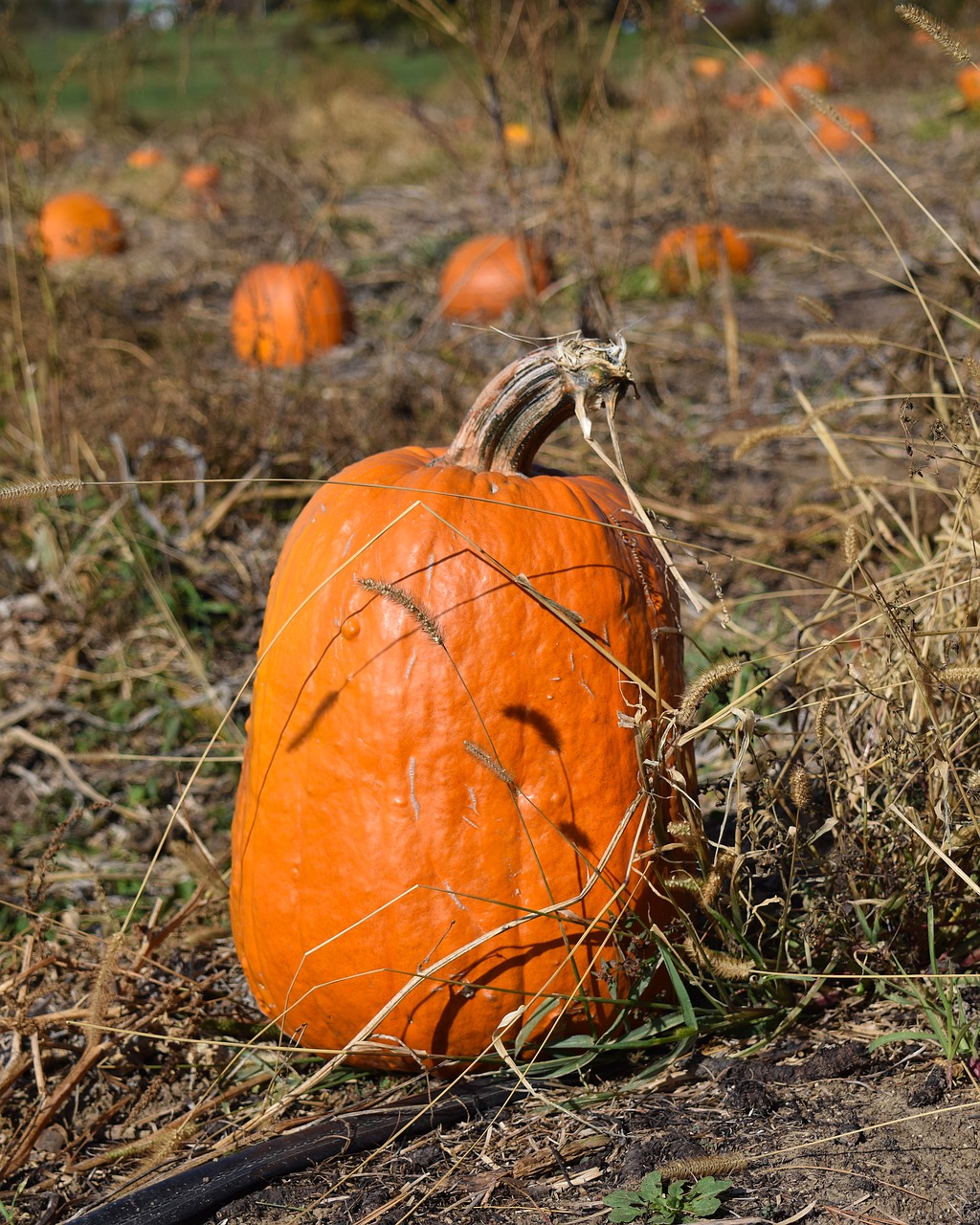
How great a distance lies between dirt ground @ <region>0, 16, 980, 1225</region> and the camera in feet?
4.65

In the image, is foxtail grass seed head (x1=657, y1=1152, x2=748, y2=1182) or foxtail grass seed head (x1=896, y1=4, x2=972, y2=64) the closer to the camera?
foxtail grass seed head (x1=657, y1=1152, x2=748, y2=1182)

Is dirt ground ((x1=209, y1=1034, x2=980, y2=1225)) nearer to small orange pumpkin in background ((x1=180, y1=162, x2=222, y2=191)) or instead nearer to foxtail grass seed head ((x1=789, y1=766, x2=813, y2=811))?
foxtail grass seed head ((x1=789, y1=766, x2=813, y2=811))

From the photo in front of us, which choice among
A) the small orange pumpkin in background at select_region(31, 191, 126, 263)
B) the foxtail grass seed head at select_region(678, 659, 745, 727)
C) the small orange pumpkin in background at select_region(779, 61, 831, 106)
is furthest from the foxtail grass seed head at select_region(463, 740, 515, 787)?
the small orange pumpkin in background at select_region(779, 61, 831, 106)

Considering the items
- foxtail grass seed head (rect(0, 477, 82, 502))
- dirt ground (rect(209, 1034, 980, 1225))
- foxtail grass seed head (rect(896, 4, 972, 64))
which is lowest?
dirt ground (rect(209, 1034, 980, 1225))

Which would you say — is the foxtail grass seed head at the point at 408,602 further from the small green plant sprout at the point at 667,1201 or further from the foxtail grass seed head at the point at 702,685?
the small green plant sprout at the point at 667,1201

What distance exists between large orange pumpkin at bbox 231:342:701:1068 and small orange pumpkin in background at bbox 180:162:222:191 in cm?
785

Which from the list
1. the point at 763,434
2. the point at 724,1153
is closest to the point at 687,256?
the point at 763,434

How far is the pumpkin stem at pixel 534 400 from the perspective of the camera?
156 centimetres

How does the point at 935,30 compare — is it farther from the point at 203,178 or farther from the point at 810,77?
the point at 810,77

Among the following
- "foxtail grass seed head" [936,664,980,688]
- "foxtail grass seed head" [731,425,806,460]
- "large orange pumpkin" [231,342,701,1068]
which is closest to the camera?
"foxtail grass seed head" [936,664,980,688]

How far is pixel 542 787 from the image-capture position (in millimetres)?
1565

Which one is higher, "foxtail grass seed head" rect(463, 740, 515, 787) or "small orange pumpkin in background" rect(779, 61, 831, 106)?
"small orange pumpkin in background" rect(779, 61, 831, 106)

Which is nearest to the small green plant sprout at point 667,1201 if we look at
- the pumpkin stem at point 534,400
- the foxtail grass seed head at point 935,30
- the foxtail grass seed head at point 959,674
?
the foxtail grass seed head at point 959,674

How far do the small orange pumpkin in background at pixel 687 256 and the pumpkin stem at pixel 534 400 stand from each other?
3.88 meters
